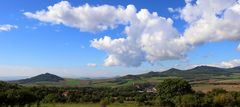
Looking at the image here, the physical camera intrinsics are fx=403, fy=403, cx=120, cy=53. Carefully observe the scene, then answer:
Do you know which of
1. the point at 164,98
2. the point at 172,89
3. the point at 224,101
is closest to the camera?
the point at 224,101

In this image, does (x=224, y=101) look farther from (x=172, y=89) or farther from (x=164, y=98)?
(x=164, y=98)

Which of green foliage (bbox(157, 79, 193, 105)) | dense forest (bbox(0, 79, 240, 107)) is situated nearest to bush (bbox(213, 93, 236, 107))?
dense forest (bbox(0, 79, 240, 107))

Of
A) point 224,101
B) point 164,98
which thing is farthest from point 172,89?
point 224,101

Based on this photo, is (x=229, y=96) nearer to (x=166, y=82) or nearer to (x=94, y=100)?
(x=166, y=82)

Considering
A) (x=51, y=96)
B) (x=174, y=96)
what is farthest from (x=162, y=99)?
(x=51, y=96)

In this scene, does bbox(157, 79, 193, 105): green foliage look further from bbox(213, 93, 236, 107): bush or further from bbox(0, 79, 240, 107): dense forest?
bbox(213, 93, 236, 107): bush

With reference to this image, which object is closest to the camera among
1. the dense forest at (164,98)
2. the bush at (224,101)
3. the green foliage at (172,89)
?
the dense forest at (164,98)

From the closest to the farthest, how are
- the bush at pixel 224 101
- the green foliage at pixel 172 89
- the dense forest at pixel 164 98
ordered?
the dense forest at pixel 164 98 < the bush at pixel 224 101 < the green foliage at pixel 172 89

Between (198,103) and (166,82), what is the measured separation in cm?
1919

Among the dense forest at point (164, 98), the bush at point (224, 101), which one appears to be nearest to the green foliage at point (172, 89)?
the dense forest at point (164, 98)

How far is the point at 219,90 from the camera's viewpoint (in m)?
129

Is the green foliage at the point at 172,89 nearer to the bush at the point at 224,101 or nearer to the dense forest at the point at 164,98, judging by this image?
the dense forest at the point at 164,98

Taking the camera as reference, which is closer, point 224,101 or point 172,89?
point 224,101

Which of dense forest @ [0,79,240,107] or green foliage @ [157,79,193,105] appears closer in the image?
dense forest @ [0,79,240,107]
